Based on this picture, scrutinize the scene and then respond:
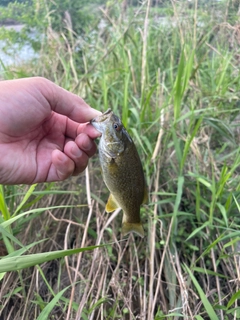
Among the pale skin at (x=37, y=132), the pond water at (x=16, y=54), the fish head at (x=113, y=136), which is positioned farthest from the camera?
the pond water at (x=16, y=54)

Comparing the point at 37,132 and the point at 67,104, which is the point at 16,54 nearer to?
the point at 37,132

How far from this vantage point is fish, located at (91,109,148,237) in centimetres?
139

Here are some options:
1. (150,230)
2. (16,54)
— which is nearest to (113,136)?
(150,230)

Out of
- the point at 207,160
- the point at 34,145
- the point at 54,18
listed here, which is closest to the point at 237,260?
the point at 207,160

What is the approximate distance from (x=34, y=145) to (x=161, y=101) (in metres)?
1.09

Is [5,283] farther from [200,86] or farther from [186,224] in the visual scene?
[200,86]

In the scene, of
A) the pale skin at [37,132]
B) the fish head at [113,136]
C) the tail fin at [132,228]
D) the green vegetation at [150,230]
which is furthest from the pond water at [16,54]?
the tail fin at [132,228]

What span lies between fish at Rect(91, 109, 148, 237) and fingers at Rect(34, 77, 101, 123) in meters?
0.19

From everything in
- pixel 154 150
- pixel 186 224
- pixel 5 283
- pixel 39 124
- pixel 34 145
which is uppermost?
pixel 39 124

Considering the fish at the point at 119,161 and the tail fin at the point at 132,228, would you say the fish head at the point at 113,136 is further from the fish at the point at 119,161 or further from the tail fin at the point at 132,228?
the tail fin at the point at 132,228

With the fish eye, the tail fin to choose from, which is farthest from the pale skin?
the tail fin

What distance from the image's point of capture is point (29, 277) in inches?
67.7

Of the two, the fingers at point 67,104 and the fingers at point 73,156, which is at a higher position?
the fingers at point 67,104

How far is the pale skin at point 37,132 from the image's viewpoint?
149 cm
